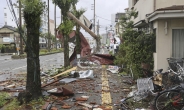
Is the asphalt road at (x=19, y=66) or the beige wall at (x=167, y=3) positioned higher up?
the beige wall at (x=167, y=3)

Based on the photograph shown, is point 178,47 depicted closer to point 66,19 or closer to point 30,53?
point 30,53

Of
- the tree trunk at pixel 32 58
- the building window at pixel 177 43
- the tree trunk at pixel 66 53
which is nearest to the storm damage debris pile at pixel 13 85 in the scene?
the tree trunk at pixel 32 58

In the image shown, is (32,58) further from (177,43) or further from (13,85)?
(177,43)

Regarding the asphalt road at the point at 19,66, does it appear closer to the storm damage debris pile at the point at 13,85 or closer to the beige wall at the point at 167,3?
the storm damage debris pile at the point at 13,85

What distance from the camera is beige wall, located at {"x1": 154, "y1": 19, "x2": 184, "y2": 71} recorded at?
30.1 ft

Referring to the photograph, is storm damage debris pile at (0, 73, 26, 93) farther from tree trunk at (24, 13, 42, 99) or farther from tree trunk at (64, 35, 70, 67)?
tree trunk at (64, 35, 70, 67)

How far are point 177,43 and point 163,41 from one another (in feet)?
1.93

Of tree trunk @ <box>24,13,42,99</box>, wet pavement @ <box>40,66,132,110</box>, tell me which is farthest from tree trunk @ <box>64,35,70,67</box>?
tree trunk @ <box>24,13,42,99</box>

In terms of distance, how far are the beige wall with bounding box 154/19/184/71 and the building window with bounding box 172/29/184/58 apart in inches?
5.8

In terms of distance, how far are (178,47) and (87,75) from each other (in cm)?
449

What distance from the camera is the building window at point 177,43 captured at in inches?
365

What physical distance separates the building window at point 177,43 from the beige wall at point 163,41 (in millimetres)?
148

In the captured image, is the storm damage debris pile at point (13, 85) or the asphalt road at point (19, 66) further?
the asphalt road at point (19, 66)

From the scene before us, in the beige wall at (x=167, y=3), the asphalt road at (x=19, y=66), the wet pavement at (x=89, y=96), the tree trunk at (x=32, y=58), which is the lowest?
the wet pavement at (x=89, y=96)
